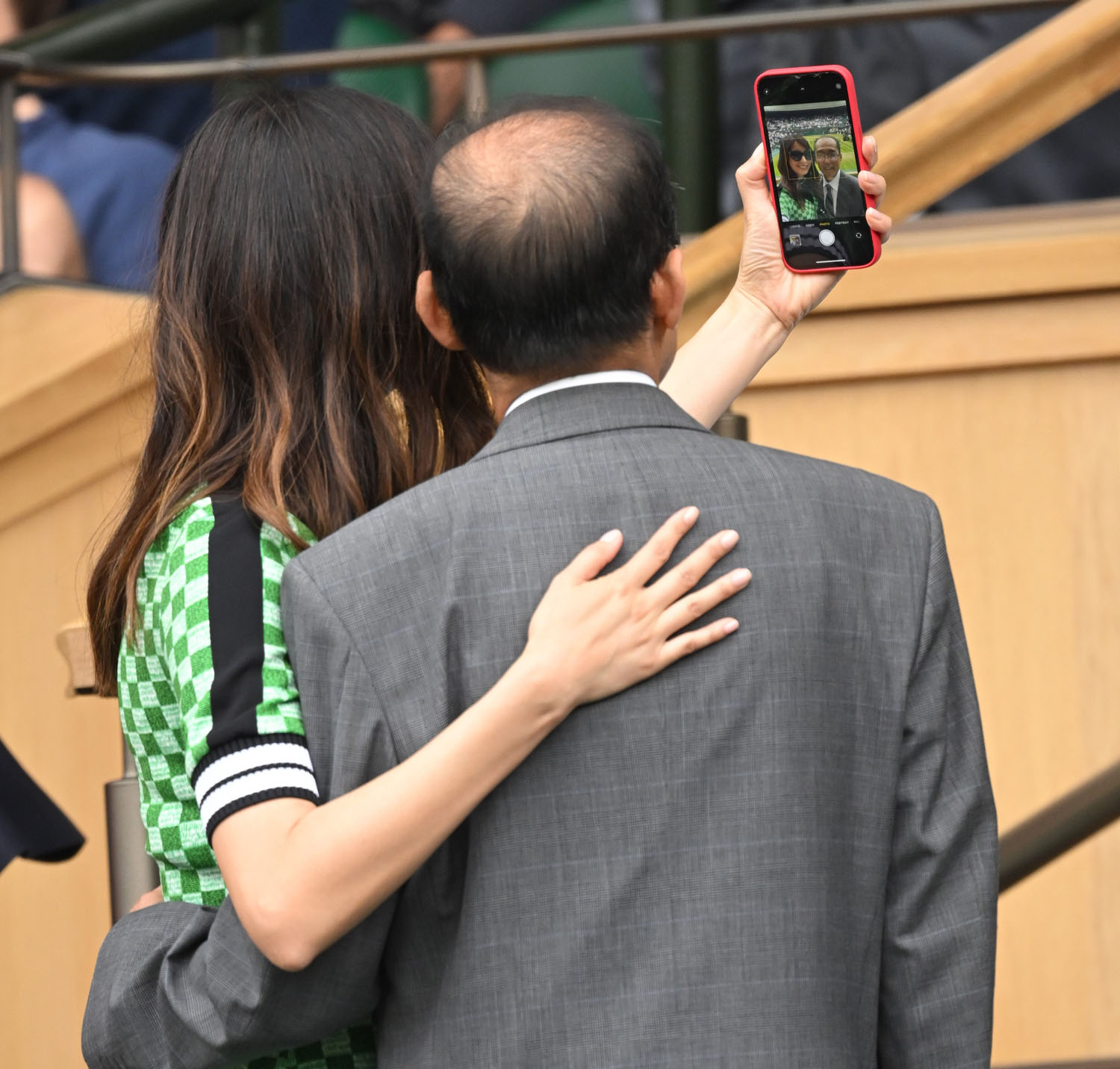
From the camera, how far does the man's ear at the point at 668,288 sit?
3.58ft

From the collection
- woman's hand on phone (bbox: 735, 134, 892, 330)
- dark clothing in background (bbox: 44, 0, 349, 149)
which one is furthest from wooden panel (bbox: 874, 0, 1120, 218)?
dark clothing in background (bbox: 44, 0, 349, 149)

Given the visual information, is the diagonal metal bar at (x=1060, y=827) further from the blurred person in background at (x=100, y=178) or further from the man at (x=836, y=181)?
the blurred person in background at (x=100, y=178)

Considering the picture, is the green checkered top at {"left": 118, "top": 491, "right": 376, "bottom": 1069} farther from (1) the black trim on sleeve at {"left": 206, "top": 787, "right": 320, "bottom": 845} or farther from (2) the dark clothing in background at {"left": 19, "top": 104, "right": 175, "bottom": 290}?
(2) the dark clothing in background at {"left": 19, "top": 104, "right": 175, "bottom": 290}

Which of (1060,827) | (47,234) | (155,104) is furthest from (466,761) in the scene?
(155,104)

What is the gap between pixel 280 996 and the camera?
105 cm

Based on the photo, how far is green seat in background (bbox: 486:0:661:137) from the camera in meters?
3.35

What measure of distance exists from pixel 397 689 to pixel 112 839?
78 centimetres

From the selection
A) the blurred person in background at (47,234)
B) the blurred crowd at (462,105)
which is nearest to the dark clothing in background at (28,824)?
the blurred crowd at (462,105)

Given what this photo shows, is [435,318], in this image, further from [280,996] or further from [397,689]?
[280,996]

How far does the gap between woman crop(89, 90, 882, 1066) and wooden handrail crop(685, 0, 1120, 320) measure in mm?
649

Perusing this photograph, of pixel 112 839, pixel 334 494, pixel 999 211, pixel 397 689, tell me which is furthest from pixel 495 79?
pixel 397 689

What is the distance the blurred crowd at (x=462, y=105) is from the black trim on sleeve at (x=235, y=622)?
74.0 inches

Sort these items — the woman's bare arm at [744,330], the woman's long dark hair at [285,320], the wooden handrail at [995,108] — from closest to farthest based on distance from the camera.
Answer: the woman's long dark hair at [285,320] < the woman's bare arm at [744,330] < the wooden handrail at [995,108]

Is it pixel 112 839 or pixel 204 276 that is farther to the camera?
Result: pixel 112 839
